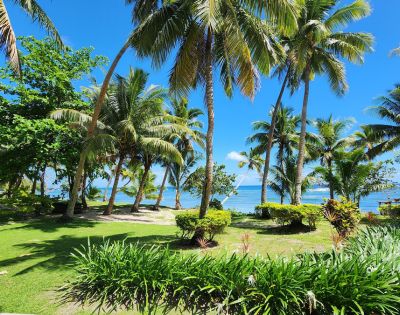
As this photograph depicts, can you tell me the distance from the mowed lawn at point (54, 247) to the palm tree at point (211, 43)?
7.73 ft

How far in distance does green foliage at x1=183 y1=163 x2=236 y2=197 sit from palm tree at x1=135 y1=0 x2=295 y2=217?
722 inches

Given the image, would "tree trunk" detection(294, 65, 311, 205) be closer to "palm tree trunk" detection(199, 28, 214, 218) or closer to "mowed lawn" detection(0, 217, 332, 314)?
"mowed lawn" detection(0, 217, 332, 314)

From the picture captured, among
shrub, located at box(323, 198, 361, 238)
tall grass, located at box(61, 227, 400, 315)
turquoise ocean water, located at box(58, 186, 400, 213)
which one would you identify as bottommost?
tall grass, located at box(61, 227, 400, 315)

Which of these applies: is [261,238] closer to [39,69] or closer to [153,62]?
[153,62]

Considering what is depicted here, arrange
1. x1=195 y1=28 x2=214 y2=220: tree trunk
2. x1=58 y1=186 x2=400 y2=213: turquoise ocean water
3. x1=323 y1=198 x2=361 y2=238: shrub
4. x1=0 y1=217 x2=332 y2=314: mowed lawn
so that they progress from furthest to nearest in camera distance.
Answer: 1. x1=58 y1=186 x2=400 y2=213: turquoise ocean water
2. x1=195 y1=28 x2=214 y2=220: tree trunk
3. x1=323 y1=198 x2=361 y2=238: shrub
4. x1=0 y1=217 x2=332 y2=314: mowed lawn

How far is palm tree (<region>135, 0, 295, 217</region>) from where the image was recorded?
31.0 ft

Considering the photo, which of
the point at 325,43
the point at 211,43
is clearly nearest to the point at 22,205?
the point at 211,43

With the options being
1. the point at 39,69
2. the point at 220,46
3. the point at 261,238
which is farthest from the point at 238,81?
the point at 39,69

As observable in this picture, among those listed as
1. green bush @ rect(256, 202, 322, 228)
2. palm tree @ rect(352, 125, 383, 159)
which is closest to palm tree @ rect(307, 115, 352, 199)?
palm tree @ rect(352, 125, 383, 159)

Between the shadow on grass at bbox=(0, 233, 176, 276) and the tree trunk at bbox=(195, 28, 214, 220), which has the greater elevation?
the tree trunk at bbox=(195, 28, 214, 220)

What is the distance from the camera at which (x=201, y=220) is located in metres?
9.00

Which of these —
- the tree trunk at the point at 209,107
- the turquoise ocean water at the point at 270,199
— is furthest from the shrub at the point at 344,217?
the turquoise ocean water at the point at 270,199

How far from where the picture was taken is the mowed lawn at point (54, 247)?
5407 millimetres

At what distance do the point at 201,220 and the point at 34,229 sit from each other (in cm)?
764
